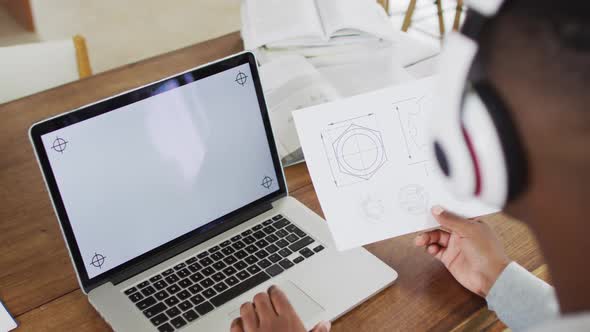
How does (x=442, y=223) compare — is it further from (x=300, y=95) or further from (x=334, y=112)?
(x=300, y=95)

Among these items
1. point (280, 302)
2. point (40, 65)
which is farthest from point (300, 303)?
point (40, 65)

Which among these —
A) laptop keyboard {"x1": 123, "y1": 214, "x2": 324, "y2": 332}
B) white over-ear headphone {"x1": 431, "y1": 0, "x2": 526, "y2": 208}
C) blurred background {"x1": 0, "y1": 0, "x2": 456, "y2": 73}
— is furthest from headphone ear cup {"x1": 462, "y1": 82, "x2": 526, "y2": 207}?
blurred background {"x1": 0, "y1": 0, "x2": 456, "y2": 73}

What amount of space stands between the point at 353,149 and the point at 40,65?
0.91 m

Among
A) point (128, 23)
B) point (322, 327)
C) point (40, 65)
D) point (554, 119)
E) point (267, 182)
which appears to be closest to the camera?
point (554, 119)

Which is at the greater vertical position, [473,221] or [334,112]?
[334,112]

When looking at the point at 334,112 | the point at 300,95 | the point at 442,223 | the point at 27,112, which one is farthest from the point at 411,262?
the point at 27,112

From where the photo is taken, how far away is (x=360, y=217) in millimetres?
886

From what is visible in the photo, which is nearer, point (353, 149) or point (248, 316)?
point (248, 316)

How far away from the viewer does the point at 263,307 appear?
0.78 meters

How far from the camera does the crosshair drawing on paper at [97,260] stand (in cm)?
85

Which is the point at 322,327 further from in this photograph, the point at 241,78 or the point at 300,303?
the point at 241,78

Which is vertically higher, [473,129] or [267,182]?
[473,129]

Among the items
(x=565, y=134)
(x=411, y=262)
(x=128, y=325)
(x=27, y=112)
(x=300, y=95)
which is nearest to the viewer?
(x=565, y=134)

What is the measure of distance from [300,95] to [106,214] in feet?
1.47
